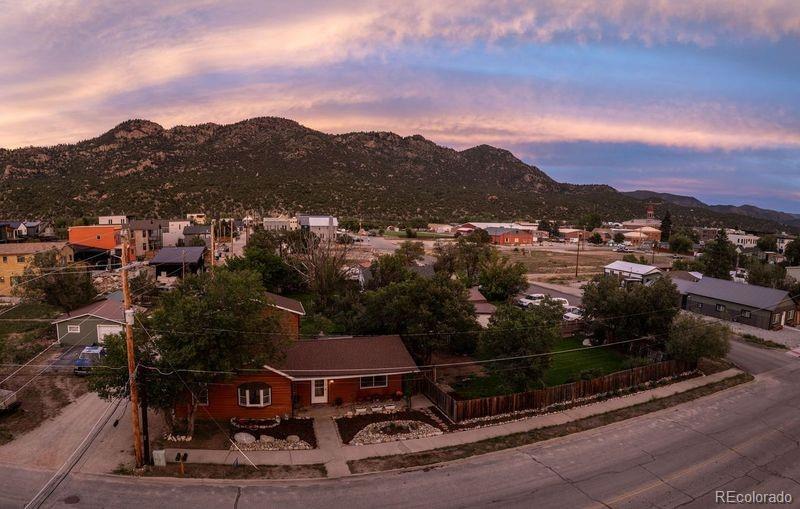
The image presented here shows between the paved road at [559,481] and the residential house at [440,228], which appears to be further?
the residential house at [440,228]

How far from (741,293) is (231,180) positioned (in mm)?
129048

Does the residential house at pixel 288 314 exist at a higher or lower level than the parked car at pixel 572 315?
higher

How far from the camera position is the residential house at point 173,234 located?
87.0m

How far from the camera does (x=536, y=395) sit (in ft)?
77.7

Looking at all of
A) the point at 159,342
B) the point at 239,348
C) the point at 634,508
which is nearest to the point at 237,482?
the point at 239,348

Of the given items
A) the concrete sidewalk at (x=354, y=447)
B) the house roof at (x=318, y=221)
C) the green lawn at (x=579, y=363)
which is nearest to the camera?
the concrete sidewalk at (x=354, y=447)

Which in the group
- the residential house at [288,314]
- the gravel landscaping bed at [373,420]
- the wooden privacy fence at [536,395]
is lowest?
the gravel landscaping bed at [373,420]

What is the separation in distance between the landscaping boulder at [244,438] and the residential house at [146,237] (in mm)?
63731

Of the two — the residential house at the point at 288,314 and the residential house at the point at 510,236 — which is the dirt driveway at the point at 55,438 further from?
the residential house at the point at 510,236

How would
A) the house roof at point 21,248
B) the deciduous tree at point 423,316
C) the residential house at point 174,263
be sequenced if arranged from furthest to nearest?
the residential house at point 174,263
the house roof at point 21,248
the deciduous tree at point 423,316

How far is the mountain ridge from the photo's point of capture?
→ 11988cm

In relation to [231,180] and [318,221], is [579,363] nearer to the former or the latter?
[318,221]

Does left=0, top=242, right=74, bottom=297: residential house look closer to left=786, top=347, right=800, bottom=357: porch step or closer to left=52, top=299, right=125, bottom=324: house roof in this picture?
left=52, top=299, right=125, bottom=324: house roof

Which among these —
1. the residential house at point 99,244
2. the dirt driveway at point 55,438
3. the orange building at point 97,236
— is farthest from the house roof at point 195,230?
the dirt driveway at point 55,438
